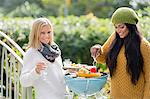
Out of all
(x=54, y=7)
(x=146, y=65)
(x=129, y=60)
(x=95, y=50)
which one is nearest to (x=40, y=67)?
(x=95, y=50)

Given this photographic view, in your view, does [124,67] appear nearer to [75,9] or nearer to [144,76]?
[144,76]

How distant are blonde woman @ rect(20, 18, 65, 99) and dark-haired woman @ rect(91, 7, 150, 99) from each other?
0.48m

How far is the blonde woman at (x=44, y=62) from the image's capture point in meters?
3.87

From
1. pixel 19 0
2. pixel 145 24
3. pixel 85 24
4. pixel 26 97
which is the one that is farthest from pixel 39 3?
pixel 26 97

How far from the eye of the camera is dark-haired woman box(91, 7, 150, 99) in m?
3.60

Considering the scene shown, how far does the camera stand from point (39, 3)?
23.1 metres

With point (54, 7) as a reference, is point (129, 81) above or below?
below

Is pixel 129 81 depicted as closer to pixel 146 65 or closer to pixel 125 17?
pixel 146 65

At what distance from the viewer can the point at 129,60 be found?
3.61 m

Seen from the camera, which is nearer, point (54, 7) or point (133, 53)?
point (133, 53)

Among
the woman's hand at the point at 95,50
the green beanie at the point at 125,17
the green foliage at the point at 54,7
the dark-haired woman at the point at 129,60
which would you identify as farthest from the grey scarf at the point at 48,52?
the green foliage at the point at 54,7

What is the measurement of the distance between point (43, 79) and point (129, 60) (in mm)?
739

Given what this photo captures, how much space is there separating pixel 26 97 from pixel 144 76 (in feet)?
3.78

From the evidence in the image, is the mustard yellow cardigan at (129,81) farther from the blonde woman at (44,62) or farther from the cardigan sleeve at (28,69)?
the cardigan sleeve at (28,69)
